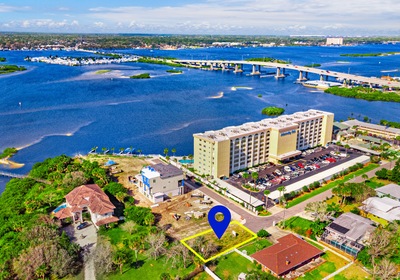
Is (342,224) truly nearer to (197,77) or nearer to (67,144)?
(67,144)

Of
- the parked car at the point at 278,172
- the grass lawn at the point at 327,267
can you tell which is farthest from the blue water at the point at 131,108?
the grass lawn at the point at 327,267

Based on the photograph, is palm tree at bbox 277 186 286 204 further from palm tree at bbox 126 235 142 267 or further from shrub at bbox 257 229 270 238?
palm tree at bbox 126 235 142 267

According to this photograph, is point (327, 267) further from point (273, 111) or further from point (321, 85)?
point (321, 85)

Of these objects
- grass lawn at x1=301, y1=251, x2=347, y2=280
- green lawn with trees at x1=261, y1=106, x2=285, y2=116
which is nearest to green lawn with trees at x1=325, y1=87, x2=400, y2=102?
green lawn with trees at x1=261, y1=106, x2=285, y2=116

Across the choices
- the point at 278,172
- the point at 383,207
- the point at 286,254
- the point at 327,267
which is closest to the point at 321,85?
the point at 278,172

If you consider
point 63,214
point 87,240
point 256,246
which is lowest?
point 87,240

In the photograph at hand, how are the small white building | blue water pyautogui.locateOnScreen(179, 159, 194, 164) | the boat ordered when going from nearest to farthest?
the small white building → blue water pyautogui.locateOnScreen(179, 159, 194, 164) → the boat

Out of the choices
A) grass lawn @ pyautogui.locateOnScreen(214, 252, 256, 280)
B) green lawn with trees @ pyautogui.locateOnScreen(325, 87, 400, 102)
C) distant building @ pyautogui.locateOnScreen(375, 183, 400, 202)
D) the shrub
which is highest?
green lawn with trees @ pyautogui.locateOnScreen(325, 87, 400, 102)
